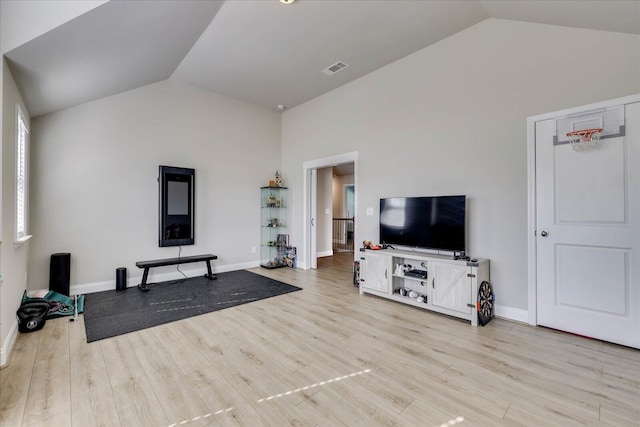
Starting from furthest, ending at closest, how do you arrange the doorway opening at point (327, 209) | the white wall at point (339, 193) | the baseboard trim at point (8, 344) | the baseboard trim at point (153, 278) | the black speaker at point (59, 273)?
1. the white wall at point (339, 193)
2. the doorway opening at point (327, 209)
3. the baseboard trim at point (153, 278)
4. the black speaker at point (59, 273)
5. the baseboard trim at point (8, 344)

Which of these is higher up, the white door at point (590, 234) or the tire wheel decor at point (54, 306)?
the white door at point (590, 234)

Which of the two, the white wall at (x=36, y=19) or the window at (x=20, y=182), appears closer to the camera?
the white wall at (x=36, y=19)

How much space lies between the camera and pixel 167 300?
12.2 feet

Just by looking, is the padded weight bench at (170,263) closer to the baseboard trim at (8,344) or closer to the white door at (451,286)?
the baseboard trim at (8,344)

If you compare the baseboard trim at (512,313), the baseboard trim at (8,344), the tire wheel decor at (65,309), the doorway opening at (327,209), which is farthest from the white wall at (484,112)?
the baseboard trim at (8,344)

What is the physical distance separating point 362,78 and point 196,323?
4.23m

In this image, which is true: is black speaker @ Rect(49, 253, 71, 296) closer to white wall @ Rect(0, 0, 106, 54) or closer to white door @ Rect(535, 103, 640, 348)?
white wall @ Rect(0, 0, 106, 54)

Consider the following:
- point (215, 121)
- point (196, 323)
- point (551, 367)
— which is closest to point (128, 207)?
point (215, 121)

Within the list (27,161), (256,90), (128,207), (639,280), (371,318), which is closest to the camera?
(639,280)

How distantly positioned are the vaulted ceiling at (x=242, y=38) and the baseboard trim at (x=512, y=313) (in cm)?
270

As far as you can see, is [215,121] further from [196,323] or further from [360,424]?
[360,424]

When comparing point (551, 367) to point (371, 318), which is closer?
point (551, 367)

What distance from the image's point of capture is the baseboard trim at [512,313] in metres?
2.98

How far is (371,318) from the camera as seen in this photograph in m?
3.11
